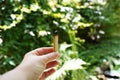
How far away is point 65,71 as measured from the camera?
3.51 metres

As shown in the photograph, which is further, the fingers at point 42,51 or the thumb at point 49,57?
the fingers at point 42,51

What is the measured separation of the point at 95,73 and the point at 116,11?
162 centimetres

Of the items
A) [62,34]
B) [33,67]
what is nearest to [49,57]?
[33,67]

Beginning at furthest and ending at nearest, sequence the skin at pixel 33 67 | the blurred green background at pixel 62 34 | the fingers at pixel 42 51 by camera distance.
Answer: the blurred green background at pixel 62 34
the fingers at pixel 42 51
the skin at pixel 33 67

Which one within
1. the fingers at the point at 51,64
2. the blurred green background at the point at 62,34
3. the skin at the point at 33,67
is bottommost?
the blurred green background at the point at 62,34

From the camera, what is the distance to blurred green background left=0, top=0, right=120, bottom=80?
3739mm

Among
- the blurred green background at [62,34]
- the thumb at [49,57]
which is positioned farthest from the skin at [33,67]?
the blurred green background at [62,34]

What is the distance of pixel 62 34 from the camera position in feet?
14.9

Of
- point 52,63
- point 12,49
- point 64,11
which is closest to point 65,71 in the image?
point 12,49

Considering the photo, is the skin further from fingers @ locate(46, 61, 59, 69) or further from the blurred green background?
the blurred green background

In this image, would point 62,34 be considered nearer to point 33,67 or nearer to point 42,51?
point 42,51

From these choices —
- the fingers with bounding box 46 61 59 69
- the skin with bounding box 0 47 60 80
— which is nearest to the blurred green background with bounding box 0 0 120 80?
the fingers with bounding box 46 61 59 69

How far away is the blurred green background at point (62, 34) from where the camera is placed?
374 centimetres

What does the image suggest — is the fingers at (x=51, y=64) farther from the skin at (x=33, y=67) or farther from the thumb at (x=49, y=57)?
the thumb at (x=49, y=57)
